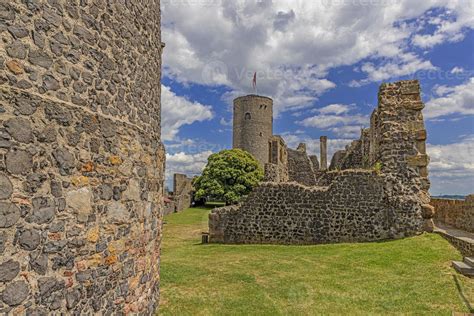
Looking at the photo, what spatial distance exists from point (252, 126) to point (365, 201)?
126 feet

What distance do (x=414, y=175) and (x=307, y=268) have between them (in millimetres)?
6028

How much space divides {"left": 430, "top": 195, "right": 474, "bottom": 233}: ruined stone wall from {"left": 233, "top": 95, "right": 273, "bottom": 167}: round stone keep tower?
35.1 metres

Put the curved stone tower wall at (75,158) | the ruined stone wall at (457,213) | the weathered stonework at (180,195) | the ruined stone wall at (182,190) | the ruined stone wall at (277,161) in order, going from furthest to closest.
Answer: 1. the ruined stone wall at (182,190)
2. the weathered stonework at (180,195)
3. the ruined stone wall at (277,161)
4. the ruined stone wall at (457,213)
5. the curved stone tower wall at (75,158)

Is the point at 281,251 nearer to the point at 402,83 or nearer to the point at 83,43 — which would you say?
the point at 402,83

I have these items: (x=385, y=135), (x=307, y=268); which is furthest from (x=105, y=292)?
(x=385, y=135)

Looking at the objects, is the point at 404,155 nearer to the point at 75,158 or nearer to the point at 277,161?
the point at 75,158

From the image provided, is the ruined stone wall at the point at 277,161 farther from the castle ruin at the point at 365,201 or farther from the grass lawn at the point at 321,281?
the grass lawn at the point at 321,281

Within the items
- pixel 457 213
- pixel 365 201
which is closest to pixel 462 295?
pixel 365 201

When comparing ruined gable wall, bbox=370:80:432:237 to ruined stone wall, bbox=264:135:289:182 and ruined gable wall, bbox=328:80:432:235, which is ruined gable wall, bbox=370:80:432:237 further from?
ruined stone wall, bbox=264:135:289:182

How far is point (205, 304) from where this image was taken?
677 centimetres

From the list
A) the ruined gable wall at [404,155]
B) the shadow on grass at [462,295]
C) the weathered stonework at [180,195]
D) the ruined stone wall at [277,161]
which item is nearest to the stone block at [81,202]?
the shadow on grass at [462,295]

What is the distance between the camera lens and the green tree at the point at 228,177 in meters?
36.8

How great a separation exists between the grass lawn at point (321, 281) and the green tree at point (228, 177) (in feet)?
80.4

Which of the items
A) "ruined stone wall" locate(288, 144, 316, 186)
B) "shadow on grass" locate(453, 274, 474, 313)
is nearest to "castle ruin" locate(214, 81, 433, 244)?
"shadow on grass" locate(453, 274, 474, 313)
